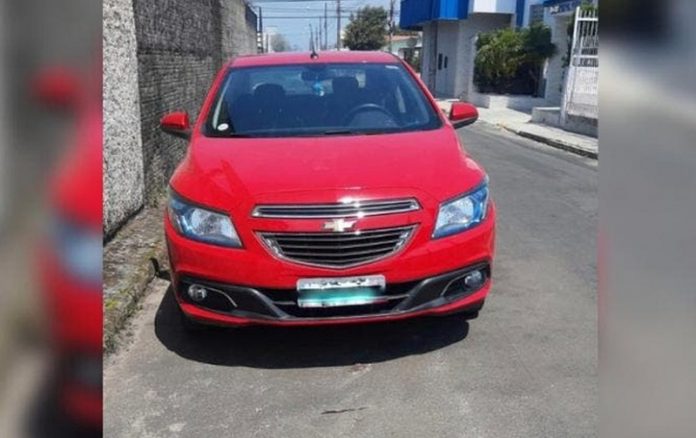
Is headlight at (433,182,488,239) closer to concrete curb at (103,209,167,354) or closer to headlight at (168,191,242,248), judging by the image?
headlight at (168,191,242,248)

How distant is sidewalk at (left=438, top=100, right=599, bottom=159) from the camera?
13.2 meters

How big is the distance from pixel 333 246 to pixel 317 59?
227 centimetres

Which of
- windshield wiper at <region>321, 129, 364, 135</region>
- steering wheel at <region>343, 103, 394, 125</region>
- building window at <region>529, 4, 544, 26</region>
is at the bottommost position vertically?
windshield wiper at <region>321, 129, 364, 135</region>

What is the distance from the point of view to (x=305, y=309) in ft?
11.7

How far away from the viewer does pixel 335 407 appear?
3.35m

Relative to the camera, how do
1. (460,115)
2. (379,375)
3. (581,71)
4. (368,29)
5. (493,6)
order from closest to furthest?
(379,375) → (460,115) → (581,71) → (493,6) → (368,29)

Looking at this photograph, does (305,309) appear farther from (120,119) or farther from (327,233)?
(120,119)

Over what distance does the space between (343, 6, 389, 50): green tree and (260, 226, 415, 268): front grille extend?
70.5 metres

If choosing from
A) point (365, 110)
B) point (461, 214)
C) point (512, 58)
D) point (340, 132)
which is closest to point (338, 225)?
point (461, 214)
